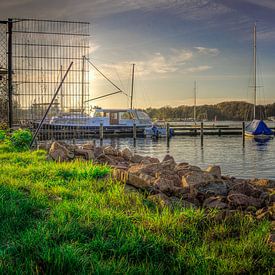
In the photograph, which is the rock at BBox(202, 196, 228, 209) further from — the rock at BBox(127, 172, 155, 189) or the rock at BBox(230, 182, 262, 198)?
the rock at BBox(230, 182, 262, 198)

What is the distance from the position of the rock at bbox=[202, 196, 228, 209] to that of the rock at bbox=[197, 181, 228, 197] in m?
0.53

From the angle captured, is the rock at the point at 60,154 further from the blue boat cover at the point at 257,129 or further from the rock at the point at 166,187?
the blue boat cover at the point at 257,129

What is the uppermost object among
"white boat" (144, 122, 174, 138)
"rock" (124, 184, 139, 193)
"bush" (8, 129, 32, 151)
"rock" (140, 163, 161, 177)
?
"bush" (8, 129, 32, 151)

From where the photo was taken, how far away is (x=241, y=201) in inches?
275

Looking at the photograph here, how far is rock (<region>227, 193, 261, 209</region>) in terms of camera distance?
6844mm

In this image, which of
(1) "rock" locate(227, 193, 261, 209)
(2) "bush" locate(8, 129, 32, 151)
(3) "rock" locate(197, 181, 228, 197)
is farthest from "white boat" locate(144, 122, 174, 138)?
(1) "rock" locate(227, 193, 261, 209)

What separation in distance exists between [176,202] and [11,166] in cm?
443

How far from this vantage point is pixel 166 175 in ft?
27.1

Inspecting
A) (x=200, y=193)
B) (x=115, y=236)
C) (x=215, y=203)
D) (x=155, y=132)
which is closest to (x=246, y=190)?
(x=200, y=193)

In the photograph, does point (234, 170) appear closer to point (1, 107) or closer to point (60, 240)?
point (1, 107)

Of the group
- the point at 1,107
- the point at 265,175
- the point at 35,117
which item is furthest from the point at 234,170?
the point at 1,107

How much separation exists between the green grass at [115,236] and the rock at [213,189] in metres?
1.61

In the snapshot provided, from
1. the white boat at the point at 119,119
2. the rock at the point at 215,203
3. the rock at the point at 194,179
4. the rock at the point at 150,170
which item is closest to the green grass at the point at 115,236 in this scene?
the rock at the point at 215,203

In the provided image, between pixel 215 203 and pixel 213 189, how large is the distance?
3.77 feet
